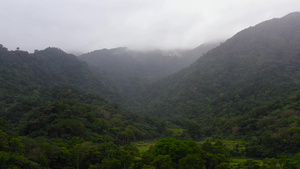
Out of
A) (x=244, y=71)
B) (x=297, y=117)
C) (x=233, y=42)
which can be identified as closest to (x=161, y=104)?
(x=244, y=71)

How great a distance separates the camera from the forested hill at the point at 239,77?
251 ft

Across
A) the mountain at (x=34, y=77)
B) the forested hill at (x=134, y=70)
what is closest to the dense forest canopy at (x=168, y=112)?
the mountain at (x=34, y=77)

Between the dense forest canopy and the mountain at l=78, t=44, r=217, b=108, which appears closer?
the dense forest canopy

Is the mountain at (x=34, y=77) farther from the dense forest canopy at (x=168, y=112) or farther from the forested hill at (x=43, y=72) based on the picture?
the dense forest canopy at (x=168, y=112)

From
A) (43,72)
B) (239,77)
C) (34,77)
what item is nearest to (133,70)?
(43,72)

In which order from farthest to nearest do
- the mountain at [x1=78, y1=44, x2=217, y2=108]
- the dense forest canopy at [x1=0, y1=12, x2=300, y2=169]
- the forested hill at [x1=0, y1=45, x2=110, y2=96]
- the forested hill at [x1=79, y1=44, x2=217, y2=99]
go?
the forested hill at [x1=79, y1=44, x2=217, y2=99]
the mountain at [x1=78, y1=44, x2=217, y2=108]
the forested hill at [x1=0, y1=45, x2=110, y2=96]
the dense forest canopy at [x1=0, y1=12, x2=300, y2=169]

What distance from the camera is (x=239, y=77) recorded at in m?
98.9

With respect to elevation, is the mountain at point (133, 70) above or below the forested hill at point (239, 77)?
above

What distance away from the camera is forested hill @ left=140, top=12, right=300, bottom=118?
7656 cm

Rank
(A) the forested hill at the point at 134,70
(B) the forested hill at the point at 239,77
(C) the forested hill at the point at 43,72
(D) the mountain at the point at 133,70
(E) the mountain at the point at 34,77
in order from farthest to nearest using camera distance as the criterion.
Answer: (A) the forested hill at the point at 134,70
(D) the mountain at the point at 133,70
(C) the forested hill at the point at 43,72
(B) the forested hill at the point at 239,77
(E) the mountain at the point at 34,77

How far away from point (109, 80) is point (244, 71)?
83.1 m

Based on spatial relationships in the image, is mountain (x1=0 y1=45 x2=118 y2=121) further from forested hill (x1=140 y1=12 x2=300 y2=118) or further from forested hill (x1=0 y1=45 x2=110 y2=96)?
forested hill (x1=140 y1=12 x2=300 y2=118)

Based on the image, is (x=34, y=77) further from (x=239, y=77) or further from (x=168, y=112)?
(x=239, y=77)

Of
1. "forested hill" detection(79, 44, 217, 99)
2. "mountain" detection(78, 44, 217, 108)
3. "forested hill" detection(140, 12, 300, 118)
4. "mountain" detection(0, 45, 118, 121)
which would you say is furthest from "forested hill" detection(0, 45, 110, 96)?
"forested hill" detection(140, 12, 300, 118)
